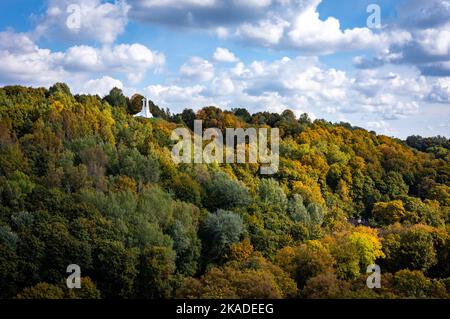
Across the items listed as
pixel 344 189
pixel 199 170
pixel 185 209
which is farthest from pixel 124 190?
pixel 344 189

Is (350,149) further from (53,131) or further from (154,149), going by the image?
(53,131)

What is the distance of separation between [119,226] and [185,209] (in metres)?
8.48

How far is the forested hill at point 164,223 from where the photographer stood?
38.1 metres

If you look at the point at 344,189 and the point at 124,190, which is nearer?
the point at 124,190

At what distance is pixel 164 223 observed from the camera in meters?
47.9

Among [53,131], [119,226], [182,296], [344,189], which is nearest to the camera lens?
[182,296]

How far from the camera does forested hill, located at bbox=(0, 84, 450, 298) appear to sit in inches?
1501

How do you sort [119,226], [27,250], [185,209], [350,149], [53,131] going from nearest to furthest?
[27,250]
[119,226]
[185,209]
[53,131]
[350,149]

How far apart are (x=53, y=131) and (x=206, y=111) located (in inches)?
1758

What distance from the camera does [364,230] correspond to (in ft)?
177

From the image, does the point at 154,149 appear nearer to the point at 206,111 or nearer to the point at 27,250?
the point at 27,250

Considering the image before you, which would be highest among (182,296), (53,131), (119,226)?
(53,131)

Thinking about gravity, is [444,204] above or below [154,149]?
below

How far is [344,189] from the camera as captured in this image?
276ft
